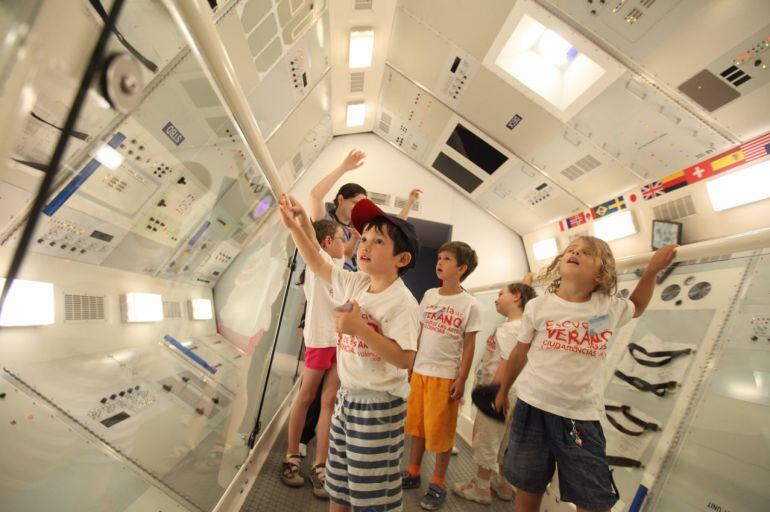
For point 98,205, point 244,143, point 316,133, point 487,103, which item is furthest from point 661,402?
point 316,133

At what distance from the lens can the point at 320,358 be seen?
162 centimetres

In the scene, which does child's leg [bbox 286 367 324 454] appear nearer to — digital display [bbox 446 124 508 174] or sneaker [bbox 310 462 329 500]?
sneaker [bbox 310 462 329 500]

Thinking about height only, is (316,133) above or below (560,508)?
above

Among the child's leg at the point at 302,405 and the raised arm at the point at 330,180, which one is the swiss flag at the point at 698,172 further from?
the child's leg at the point at 302,405

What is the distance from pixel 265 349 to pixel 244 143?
39.1 inches

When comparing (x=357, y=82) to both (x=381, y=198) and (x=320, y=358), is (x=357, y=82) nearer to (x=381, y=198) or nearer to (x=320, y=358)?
(x=381, y=198)

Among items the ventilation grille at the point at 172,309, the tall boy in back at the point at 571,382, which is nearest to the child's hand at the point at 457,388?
A: the tall boy in back at the point at 571,382

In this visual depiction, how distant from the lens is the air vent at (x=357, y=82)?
3.56 m

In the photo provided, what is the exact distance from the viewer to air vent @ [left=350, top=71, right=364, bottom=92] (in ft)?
11.7

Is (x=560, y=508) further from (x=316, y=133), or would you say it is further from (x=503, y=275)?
(x=316, y=133)

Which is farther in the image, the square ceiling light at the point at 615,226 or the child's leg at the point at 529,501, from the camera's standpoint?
the square ceiling light at the point at 615,226

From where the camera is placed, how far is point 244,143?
A: 1041 millimetres

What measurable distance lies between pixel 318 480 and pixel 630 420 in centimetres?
143

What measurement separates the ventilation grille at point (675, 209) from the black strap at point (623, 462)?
6.90 feet
